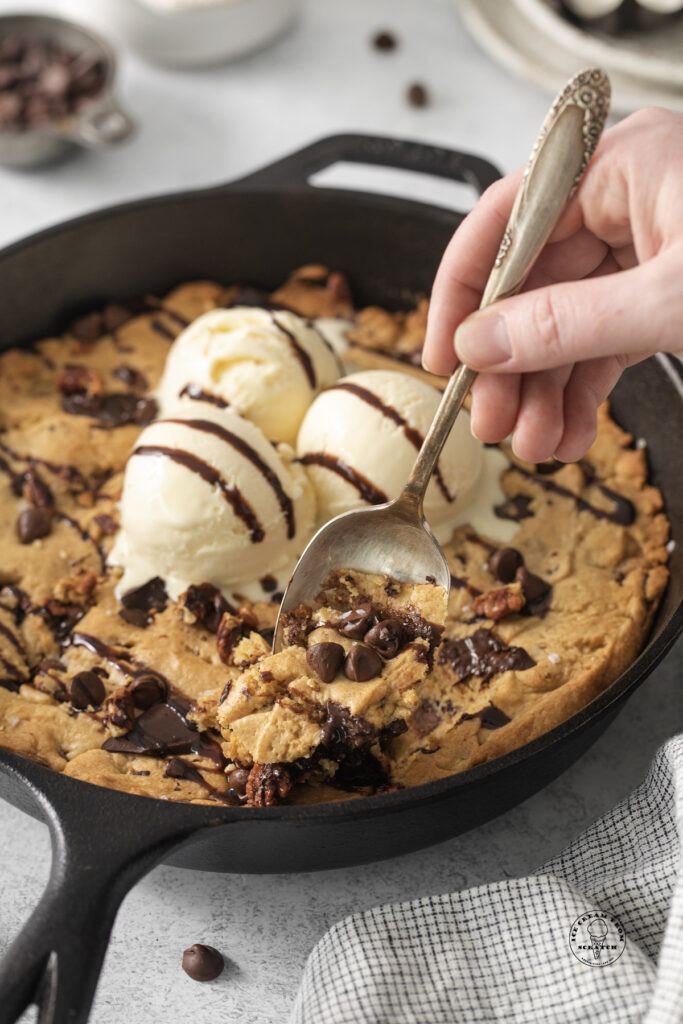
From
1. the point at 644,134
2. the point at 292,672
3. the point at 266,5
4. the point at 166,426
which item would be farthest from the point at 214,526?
the point at 266,5

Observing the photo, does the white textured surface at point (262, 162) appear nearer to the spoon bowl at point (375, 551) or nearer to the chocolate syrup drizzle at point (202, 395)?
the spoon bowl at point (375, 551)

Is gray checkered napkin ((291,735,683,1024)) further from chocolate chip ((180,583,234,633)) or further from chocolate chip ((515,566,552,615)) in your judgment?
chocolate chip ((180,583,234,633))

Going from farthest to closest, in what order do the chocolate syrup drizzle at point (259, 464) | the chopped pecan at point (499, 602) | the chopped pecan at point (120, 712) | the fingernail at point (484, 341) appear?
the chocolate syrup drizzle at point (259, 464) < the chopped pecan at point (499, 602) < the chopped pecan at point (120, 712) < the fingernail at point (484, 341)

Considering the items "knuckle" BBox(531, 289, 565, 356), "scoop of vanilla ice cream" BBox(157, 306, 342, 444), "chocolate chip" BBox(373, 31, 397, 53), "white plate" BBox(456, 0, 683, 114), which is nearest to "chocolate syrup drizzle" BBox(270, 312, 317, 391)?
"scoop of vanilla ice cream" BBox(157, 306, 342, 444)

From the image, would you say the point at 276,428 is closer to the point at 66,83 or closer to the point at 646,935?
the point at 646,935

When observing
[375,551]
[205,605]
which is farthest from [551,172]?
[205,605]

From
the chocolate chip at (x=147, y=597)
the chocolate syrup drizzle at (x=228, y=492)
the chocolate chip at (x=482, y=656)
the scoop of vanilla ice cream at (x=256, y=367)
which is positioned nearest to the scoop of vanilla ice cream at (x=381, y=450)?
the scoop of vanilla ice cream at (x=256, y=367)

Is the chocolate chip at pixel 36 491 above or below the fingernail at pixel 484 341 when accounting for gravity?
below
